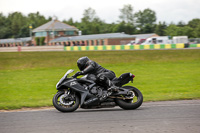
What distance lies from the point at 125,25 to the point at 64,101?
10290 centimetres

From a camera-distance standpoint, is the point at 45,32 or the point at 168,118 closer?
the point at 168,118

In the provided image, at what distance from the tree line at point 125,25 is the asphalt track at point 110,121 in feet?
272

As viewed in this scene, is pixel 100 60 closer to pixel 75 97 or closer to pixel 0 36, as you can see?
pixel 75 97

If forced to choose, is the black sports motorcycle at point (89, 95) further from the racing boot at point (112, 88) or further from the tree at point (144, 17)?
the tree at point (144, 17)

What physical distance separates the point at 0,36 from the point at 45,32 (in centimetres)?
5474

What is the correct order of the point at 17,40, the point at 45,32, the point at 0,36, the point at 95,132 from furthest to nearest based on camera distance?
the point at 0,36 → the point at 17,40 → the point at 45,32 → the point at 95,132

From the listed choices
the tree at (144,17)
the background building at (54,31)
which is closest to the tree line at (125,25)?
the tree at (144,17)

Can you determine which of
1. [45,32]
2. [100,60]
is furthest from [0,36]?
[100,60]

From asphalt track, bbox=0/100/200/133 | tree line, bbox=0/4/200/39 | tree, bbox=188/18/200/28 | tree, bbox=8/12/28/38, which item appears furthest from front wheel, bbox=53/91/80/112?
tree, bbox=8/12/28/38

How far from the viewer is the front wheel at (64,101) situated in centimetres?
803

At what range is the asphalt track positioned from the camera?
242 inches

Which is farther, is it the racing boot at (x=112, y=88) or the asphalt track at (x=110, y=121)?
the racing boot at (x=112, y=88)

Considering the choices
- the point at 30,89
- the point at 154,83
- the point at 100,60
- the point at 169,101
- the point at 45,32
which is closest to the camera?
the point at 169,101

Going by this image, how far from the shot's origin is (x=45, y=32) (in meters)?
93.1
